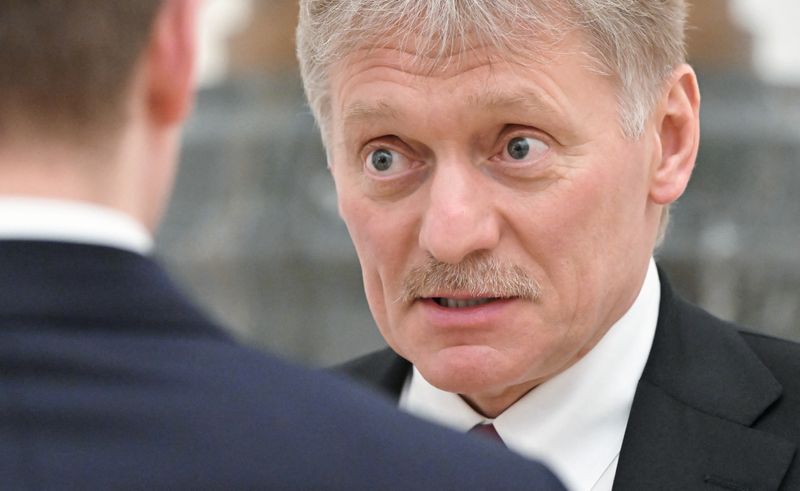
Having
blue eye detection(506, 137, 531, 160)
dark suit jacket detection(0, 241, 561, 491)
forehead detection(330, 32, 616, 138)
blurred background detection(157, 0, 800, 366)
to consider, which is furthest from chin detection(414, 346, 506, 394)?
blurred background detection(157, 0, 800, 366)

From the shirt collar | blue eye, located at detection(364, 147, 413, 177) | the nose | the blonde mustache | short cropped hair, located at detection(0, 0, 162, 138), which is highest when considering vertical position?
blue eye, located at detection(364, 147, 413, 177)

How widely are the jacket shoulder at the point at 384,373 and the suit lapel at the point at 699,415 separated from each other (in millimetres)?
719

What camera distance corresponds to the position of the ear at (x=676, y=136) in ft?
11.5

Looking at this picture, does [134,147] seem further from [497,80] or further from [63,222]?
[497,80]

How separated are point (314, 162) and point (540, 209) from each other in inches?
194

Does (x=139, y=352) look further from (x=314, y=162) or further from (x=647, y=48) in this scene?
(x=314, y=162)

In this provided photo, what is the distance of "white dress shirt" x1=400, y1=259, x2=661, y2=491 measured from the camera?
3.42 meters

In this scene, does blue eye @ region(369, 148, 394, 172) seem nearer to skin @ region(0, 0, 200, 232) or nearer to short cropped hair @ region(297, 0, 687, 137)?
short cropped hair @ region(297, 0, 687, 137)

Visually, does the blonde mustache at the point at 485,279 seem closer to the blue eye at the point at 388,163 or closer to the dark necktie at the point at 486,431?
the blue eye at the point at 388,163

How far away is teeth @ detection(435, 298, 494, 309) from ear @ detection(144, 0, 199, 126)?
1556 mm

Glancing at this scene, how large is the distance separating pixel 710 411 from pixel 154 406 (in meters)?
1.94

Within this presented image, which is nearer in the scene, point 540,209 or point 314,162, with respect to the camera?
point 540,209

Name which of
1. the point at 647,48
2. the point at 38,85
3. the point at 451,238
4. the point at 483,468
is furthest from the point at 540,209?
the point at 38,85

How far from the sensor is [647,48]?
345 centimetres
